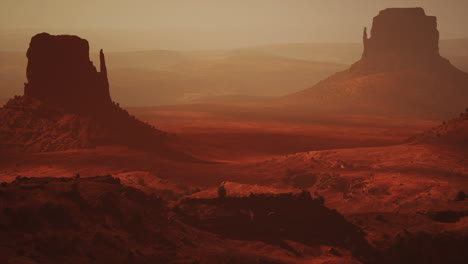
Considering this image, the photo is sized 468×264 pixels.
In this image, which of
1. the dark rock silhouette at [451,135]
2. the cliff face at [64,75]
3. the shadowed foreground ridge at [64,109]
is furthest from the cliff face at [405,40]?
the cliff face at [64,75]

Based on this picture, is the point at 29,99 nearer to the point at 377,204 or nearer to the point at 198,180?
the point at 198,180

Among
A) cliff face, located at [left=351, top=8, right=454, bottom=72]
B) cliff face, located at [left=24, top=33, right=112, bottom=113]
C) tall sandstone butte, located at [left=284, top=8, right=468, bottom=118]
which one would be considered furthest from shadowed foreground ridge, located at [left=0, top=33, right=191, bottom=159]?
cliff face, located at [left=351, top=8, right=454, bottom=72]

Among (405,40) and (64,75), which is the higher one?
(405,40)

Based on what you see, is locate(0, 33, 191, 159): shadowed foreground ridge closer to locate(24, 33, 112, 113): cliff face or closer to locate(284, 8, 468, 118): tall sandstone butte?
locate(24, 33, 112, 113): cliff face

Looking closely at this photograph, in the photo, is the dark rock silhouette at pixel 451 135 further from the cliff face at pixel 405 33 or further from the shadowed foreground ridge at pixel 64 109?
the cliff face at pixel 405 33

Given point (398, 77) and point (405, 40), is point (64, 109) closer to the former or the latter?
point (398, 77)

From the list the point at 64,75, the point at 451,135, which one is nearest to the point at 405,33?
the point at 451,135
